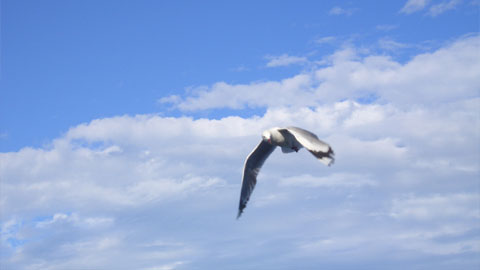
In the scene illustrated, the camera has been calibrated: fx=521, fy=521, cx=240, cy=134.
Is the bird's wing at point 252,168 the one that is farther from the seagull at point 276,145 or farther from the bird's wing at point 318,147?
the bird's wing at point 318,147

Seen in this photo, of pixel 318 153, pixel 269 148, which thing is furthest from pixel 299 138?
pixel 269 148

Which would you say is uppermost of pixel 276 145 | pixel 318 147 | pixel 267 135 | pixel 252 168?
pixel 267 135

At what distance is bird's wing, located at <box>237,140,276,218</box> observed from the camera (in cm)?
4278

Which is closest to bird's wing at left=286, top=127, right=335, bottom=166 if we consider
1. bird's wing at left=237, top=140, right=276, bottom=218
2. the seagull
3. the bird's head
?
the seagull

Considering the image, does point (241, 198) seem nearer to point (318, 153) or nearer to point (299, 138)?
point (299, 138)

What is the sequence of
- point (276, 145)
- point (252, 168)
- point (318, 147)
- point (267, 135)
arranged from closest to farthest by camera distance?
point (318, 147), point (267, 135), point (276, 145), point (252, 168)

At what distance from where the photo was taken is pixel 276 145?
129 ft

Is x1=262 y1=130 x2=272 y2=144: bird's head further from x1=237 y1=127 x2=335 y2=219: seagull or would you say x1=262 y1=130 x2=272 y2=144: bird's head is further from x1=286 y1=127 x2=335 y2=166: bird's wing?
x1=286 y1=127 x2=335 y2=166: bird's wing

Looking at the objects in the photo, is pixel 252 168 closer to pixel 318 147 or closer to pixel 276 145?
pixel 276 145

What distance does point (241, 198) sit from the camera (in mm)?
→ 42812

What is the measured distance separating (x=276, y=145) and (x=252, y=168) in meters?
4.81

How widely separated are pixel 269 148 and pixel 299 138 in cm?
1160

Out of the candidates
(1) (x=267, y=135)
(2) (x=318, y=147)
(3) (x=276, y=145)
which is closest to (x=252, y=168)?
(3) (x=276, y=145)

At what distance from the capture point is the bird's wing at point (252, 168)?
42781 mm
